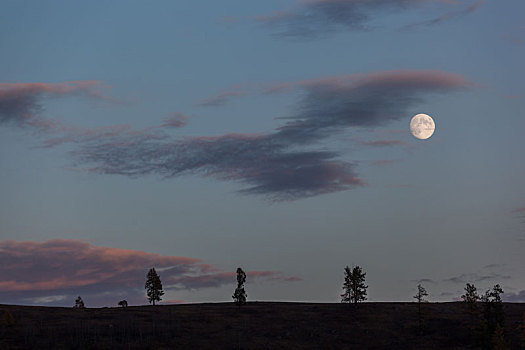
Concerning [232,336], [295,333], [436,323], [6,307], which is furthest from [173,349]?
[6,307]

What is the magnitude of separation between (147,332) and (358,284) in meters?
58.2

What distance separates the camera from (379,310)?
16950cm

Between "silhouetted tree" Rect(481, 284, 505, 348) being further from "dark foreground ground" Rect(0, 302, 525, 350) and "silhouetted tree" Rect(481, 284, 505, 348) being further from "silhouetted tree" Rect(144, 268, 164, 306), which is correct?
"silhouetted tree" Rect(144, 268, 164, 306)

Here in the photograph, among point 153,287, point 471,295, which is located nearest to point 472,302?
point 471,295

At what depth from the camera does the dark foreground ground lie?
440 feet

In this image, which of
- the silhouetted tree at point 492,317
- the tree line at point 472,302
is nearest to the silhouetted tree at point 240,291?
the tree line at point 472,302

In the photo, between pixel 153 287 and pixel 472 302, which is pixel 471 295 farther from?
pixel 153 287

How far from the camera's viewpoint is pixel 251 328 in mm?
150875

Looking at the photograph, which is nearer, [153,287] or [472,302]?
[472,302]

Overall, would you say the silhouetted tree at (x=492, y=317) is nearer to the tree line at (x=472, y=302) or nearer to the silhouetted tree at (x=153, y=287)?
the tree line at (x=472, y=302)

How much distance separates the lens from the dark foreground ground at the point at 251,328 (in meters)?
134

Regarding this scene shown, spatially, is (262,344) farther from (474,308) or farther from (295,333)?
(474,308)

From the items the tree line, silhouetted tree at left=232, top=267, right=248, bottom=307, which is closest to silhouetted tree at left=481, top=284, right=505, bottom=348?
the tree line

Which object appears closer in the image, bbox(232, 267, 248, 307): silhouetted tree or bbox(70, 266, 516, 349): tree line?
bbox(70, 266, 516, 349): tree line
